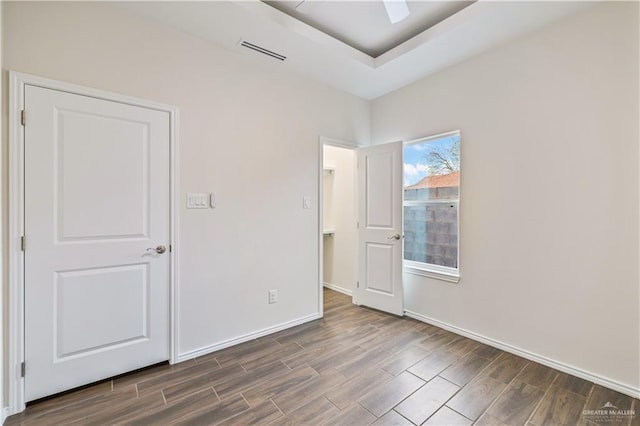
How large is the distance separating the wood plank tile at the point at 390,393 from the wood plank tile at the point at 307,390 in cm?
26

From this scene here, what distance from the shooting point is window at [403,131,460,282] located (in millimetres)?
3061

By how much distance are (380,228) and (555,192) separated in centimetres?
173

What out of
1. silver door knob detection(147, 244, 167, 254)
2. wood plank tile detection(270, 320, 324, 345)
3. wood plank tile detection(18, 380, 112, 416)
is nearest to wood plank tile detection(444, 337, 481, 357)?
wood plank tile detection(270, 320, 324, 345)

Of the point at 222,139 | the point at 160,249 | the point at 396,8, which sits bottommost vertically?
the point at 160,249

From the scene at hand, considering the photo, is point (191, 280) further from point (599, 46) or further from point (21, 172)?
point (599, 46)

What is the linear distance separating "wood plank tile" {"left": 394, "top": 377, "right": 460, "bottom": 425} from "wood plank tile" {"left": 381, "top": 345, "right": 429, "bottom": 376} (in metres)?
0.25

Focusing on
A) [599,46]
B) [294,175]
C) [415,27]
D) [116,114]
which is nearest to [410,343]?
[294,175]

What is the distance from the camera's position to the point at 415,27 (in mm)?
2607

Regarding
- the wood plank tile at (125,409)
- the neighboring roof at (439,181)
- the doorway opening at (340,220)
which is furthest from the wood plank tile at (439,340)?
the wood plank tile at (125,409)

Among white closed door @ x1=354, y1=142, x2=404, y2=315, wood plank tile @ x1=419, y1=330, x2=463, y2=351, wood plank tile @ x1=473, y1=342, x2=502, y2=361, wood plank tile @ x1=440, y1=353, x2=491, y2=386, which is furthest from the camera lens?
white closed door @ x1=354, y1=142, x2=404, y2=315

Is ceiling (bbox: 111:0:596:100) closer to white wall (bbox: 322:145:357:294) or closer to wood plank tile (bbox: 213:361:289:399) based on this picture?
white wall (bbox: 322:145:357:294)

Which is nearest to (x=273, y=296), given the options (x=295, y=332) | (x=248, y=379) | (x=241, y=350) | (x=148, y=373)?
(x=295, y=332)

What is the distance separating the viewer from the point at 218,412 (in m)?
1.77

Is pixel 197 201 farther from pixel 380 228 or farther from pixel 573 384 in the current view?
pixel 573 384
